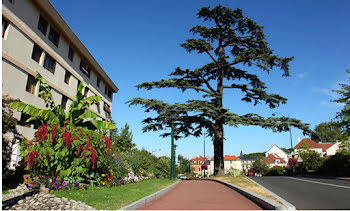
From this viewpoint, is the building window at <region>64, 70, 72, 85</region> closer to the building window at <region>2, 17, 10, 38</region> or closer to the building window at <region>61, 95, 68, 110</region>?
the building window at <region>61, 95, 68, 110</region>

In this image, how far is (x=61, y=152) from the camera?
8.57 meters

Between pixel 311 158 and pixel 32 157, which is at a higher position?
pixel 311 158

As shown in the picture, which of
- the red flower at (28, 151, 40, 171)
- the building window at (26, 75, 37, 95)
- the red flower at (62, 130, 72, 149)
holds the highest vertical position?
the building window at (26, 75, 37, 95)

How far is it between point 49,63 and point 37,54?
1815mm

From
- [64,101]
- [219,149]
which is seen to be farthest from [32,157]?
[219,149]

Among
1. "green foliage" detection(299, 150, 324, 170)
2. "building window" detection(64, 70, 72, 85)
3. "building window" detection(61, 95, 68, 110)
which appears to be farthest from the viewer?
"green foliage" detection(299, 150, 324, 170)

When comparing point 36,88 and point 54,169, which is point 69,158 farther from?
point 36,88

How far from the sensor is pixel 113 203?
6.51 m

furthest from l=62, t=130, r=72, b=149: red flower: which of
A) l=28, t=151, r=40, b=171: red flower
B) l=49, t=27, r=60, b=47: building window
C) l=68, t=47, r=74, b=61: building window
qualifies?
l=68, t=47, r=74, b=61: building window

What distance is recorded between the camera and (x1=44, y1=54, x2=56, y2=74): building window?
62.5 ft

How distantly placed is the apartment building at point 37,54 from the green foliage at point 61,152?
14.6 feet

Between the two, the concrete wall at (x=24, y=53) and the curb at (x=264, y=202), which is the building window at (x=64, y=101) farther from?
the curb at (x=264, y=202)

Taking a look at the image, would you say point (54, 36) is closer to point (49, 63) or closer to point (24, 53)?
point (49, 63)

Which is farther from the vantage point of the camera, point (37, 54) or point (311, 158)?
point (311, 158)
